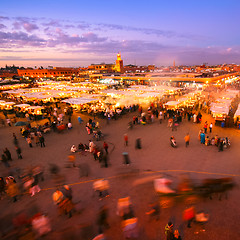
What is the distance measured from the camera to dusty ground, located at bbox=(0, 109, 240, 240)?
4.39m

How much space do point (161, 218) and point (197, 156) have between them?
4186 millimetres

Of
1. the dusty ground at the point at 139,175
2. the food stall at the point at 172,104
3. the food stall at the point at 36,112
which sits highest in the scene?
the food stall at the point at 172,104

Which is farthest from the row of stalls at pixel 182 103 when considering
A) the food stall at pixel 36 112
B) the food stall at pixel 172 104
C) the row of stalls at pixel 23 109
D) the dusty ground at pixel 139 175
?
the row of stalls at pixel 23 109

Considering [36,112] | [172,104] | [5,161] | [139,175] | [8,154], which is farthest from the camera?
[36,112]

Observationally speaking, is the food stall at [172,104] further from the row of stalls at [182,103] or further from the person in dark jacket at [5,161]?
the person in dark jacket at [5,161]

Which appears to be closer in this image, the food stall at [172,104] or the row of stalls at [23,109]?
the food stall at [172,104]

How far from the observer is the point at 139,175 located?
21.6 ft

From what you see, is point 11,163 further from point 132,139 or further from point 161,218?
point 161,218

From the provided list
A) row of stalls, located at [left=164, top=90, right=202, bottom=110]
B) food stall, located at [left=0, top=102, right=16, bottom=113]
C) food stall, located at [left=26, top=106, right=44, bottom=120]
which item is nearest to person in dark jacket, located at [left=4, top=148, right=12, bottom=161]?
food stall, located at [left=26, top=106, right=44, bottom=120]

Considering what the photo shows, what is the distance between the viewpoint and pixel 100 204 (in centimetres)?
520

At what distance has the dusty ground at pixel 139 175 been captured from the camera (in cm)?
439

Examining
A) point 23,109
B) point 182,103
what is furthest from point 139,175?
point 23,109

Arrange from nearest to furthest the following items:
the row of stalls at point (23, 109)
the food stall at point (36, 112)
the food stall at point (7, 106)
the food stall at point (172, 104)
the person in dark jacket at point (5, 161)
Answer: the person in dark jacket at point (5, 161), the food stall at point (172, 104), the food stall at point (36, 112), the row of stalls at point (23, 109), the food stall at point (7, 106)

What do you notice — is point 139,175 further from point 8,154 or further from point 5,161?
point 8,154
